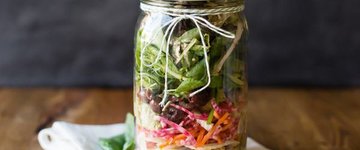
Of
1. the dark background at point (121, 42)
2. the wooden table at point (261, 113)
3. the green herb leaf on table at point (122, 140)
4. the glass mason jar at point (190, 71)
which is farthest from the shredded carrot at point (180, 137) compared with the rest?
the dark background at point (121, 42)

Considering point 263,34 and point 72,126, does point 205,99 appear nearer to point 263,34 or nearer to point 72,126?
point 72,126

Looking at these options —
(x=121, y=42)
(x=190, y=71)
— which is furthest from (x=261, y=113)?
(x=190, y=71)

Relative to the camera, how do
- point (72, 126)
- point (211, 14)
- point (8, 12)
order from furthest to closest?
point (8, 12) < point (72, 126) < point (211, 14)

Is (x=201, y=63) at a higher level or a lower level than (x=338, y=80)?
higher

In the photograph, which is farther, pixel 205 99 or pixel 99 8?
pixel 99 8

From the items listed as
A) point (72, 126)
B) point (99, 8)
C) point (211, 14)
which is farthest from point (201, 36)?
point (99, 8)

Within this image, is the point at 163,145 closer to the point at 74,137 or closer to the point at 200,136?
the point at 200,136
